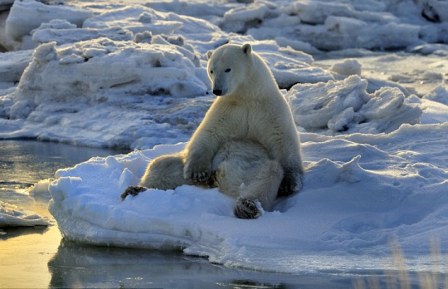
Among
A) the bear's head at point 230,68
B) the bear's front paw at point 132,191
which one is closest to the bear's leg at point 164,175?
the bear's front paw at point 132,191

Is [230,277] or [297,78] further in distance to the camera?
[297,78]

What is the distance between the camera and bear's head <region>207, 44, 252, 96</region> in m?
8.05

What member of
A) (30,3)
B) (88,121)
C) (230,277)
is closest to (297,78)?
(88,121)

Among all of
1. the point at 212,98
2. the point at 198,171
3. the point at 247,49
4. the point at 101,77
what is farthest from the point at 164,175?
the point at 101,77

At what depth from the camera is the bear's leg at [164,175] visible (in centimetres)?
811

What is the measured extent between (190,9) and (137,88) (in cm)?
1242

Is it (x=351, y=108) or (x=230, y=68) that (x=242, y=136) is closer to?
(x=230, y=68)

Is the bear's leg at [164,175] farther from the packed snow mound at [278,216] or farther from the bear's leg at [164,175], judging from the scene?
the packed snow mound at [278,216]

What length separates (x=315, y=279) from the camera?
6465 mm

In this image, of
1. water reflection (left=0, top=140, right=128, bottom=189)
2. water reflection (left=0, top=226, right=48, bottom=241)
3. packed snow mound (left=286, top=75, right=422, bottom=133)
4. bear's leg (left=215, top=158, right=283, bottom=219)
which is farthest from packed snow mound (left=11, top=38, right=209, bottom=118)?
bear's leg (left=215, top=158, right=283, bottom=219)

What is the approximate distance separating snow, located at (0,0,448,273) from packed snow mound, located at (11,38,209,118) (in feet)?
0.07

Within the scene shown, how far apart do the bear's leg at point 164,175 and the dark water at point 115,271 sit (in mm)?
772

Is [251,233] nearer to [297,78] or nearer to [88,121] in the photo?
[88,121]

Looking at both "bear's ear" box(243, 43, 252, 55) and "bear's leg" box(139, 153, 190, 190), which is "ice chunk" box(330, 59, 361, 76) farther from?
"bear's leg" box(139, 153, 190, 190)
